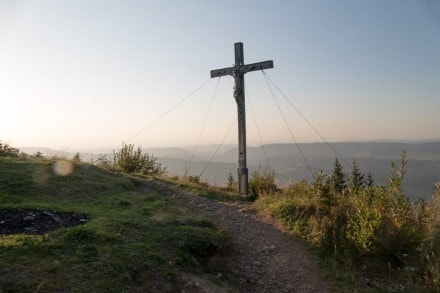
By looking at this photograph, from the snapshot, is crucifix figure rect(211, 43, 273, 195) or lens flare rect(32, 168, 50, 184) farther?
crucifix figure rect(211, 43, 273, 195)

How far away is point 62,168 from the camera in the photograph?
31.5ft

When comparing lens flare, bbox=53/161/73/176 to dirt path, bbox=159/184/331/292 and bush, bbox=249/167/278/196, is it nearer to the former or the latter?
dirt path, bbox=159/184/331/292

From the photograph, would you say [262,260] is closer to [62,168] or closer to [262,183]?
[262,183]

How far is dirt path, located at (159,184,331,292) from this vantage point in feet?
17.8

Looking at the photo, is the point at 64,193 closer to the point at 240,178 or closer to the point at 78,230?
the point at 78,230

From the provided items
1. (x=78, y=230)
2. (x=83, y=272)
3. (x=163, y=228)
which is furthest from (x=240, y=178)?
(x=83, y=272)

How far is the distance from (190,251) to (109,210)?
2325 millimetres

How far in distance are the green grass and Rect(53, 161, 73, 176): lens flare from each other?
35 centimetres

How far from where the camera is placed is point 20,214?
5.88m

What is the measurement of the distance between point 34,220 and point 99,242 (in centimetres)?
149

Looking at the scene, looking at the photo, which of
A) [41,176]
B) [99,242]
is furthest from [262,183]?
[99,242]

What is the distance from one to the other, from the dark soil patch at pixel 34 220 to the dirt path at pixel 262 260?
2671 mm

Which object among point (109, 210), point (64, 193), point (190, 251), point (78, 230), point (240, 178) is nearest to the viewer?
point (78, 230)

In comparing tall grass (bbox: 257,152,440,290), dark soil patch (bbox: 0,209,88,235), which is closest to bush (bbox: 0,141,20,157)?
dark soil patch (bbox: 0,209,88,235)
